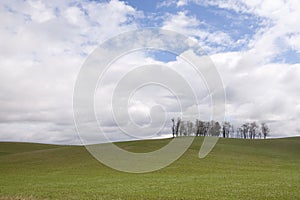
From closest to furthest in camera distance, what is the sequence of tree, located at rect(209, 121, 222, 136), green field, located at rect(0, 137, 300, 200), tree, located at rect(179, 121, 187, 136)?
green field, located at rect(0, 137, 300, 200) < tree, located at rect(179, 121, 187, 136) < tree, located at rect(209, 121, 222, 136)

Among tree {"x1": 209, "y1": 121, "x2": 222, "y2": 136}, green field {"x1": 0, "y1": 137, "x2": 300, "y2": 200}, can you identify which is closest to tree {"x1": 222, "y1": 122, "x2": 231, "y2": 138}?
tree {"x1": 209, "y1": 121, "x2": 222, "y2": 136}

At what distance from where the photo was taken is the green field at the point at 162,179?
27620 millimetres

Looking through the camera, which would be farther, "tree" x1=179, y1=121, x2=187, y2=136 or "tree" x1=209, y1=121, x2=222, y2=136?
"tree" x1=209, y1=121, x2=222, y2=136

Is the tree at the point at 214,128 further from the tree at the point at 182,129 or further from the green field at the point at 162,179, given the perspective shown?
the green field at the point at 162,179

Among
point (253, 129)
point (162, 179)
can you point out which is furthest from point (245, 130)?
point (162, 179)

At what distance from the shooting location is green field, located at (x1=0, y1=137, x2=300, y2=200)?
2762cm

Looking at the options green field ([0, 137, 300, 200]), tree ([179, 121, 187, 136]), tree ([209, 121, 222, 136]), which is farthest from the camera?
tree ([209, 121, 222, 136])

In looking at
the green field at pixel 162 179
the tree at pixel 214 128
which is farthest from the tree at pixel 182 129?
the green field at pixel 162 179

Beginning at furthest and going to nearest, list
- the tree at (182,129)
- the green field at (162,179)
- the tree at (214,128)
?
the tree at (214,128) → the tree at (182,129) → the green field at (162,179)

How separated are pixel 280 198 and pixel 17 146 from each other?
461 feet

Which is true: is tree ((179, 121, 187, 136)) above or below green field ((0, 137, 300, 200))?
above

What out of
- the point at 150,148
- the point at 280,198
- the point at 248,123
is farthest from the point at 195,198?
the point at 248,123

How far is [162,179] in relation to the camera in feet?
141

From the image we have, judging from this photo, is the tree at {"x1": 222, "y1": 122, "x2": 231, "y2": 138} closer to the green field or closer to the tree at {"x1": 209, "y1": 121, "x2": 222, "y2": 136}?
the tree at {"x1": 209, "y1": 121, "x2": 222, "y2": 136}
